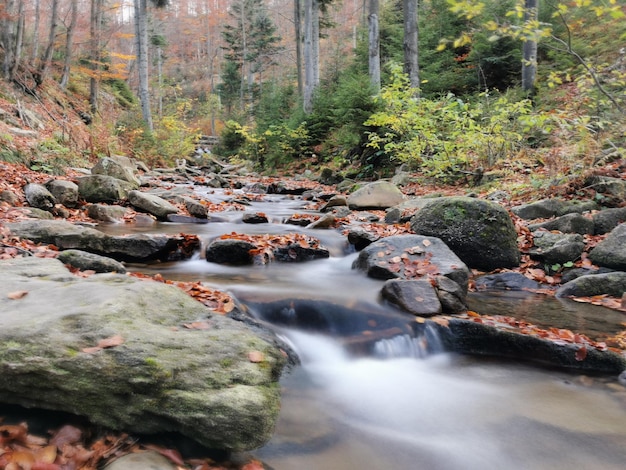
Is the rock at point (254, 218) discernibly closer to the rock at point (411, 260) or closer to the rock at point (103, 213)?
the rock at point (103, 213)

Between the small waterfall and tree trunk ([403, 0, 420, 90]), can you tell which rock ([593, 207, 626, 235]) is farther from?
tree trunk ([403, 0, 420, 90])

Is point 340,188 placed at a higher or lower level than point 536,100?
lower

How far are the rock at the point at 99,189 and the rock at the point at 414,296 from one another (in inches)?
265

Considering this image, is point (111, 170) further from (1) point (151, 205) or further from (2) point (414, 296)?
(2) point (414, 296)

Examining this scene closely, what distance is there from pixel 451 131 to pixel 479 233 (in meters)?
5.42

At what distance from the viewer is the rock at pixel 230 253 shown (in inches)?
221

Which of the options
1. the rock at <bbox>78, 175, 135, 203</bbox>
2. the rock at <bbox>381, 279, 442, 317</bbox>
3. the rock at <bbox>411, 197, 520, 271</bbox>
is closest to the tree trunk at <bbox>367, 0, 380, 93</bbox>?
the rock at <bbox>78, 175, 135, 203</bbox>

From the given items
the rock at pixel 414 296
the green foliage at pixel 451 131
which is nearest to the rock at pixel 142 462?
the rock at pixel 414 296

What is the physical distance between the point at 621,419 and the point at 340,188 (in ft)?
36.2

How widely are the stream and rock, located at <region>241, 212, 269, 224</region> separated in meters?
3.58

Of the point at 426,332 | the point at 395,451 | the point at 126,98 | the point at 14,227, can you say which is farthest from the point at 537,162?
the point at 126,98

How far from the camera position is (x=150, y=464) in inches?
→ 74.8

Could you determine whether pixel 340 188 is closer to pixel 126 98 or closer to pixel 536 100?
pixel 536 100

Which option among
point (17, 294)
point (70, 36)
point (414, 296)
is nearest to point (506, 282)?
point (414, 296)
